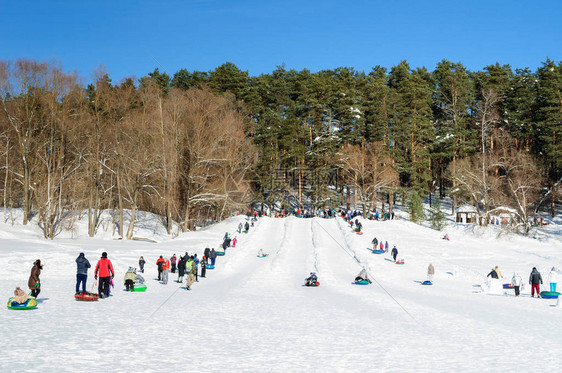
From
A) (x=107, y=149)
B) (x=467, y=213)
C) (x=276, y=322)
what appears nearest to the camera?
(x=276, y=322)

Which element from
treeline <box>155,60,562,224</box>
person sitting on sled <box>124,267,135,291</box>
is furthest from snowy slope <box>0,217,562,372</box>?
treeline <box>155,60,562,224</box>

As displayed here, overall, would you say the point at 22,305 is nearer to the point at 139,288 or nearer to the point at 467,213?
the point at 139,288

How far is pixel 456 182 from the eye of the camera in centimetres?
6069

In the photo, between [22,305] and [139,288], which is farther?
[139,288]

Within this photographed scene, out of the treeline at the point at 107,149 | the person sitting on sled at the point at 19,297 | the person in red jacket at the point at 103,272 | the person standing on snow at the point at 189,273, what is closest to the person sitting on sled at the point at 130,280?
the person in red jacket at the point at 103,272

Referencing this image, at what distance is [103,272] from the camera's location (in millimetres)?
15672

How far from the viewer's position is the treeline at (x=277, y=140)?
4150 centimetres

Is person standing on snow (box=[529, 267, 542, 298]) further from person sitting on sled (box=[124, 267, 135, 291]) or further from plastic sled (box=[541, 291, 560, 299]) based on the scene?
person sitting on sled (box=[124, 267, 135, 291])

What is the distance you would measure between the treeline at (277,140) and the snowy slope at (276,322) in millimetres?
15996

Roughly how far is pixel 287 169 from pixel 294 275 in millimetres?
41277

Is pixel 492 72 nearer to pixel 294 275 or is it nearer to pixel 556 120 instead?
pixel 556 120

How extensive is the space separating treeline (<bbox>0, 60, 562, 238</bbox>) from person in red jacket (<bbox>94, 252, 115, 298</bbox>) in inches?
985

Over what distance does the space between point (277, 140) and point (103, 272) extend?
54.2m

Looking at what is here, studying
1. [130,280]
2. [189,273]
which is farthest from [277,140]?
[130,280]
